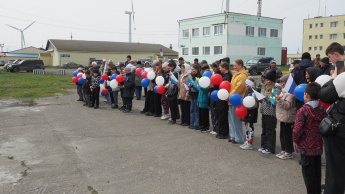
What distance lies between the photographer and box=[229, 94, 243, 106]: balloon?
21.9ft

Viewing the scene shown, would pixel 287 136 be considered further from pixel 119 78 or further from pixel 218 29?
pixel 218 29

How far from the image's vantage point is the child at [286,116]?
5807mm

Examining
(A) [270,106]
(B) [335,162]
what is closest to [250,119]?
(A) [270,106]

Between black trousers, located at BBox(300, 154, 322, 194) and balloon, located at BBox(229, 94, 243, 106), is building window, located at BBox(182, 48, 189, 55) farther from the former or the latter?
black trousers, located at BBox(300, 154, 322, 194)

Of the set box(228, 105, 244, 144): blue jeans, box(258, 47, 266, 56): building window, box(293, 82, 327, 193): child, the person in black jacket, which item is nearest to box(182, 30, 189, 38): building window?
box(258, 47, 266, 56): building window

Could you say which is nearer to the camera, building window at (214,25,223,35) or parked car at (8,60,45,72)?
parked car at (8,60,45,72)

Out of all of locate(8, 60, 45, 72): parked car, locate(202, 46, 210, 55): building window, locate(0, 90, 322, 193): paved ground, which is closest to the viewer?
locate(0, 90, 322, 193): paved ground

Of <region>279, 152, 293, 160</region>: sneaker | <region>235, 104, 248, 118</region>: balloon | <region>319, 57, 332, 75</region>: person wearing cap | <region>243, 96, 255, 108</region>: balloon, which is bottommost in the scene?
<region>279, 152, 293, 160</region>: sneaker

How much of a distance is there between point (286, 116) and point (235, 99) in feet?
3.94

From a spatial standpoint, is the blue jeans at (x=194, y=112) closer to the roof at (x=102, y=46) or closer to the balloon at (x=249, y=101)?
the balloon at (x=249, y=101)

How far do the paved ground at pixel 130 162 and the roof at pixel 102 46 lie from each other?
175 ft

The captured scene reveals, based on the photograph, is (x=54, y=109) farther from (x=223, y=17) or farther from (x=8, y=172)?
(x=223, y=17)

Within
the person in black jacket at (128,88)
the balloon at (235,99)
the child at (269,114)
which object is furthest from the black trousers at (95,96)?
the child at (269,114)

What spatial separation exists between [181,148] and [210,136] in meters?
1.34
